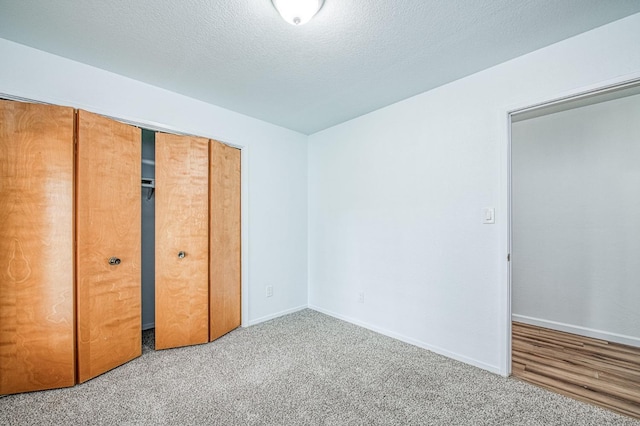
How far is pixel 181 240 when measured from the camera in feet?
8.65

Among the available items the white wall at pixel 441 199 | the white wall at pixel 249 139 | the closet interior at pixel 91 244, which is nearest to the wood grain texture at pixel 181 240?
the closet interior at pixel 91 244

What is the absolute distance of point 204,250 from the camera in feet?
9.00

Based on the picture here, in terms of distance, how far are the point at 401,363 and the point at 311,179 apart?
247 centimetres

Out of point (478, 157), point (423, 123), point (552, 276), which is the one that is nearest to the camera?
point (478, 157)

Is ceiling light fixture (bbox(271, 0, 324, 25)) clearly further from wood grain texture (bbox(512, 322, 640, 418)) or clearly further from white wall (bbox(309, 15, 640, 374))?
wood grain texture (bbox(512, 322, 640, 418))

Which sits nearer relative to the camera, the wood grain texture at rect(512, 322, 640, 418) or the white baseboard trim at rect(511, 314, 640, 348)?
the wood grain texture at rect(512, 322, 640, 418)

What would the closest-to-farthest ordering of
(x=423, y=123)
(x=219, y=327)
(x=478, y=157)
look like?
(x=478, y=157) → (x=423, y=123) → (x=219, y=327)

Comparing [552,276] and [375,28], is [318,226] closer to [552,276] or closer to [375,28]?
[375,28]

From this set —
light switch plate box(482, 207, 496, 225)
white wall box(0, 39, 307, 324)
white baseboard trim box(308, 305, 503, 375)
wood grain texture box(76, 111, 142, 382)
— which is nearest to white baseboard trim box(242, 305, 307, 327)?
white wall box(0, 39, 307, 324)

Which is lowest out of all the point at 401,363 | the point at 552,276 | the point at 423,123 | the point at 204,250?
the point at 401,363

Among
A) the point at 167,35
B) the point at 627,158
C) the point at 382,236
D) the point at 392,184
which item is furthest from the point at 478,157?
the point at 167,35

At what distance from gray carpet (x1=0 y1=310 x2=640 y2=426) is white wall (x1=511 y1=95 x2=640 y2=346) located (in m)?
1.59

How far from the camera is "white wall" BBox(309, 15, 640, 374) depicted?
6.46ft

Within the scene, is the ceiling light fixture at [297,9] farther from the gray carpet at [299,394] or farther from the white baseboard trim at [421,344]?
the white baseboard trim at [421,344]
